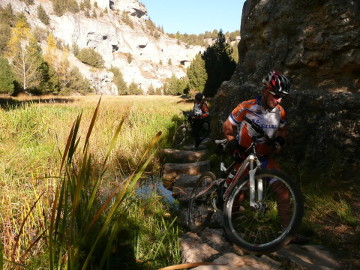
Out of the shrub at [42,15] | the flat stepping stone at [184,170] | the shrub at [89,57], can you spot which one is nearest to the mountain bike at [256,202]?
the flat stepping stone at [184,170]

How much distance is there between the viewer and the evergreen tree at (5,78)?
28875 mm

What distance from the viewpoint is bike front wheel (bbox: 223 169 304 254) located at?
2283mm

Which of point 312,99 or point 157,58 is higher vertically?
point 157,58

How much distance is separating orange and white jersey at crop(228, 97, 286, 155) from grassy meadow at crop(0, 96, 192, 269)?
128cm

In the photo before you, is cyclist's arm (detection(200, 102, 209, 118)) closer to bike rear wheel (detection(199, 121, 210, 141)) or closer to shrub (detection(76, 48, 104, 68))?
bike rear wheel (detection(199, 121, 210, 141))

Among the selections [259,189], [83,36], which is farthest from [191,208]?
[83,36]

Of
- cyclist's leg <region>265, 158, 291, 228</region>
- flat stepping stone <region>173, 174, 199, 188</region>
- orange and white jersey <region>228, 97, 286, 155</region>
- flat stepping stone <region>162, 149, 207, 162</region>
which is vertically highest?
orange and white jersey <region>228, 97, 286, 155</region>

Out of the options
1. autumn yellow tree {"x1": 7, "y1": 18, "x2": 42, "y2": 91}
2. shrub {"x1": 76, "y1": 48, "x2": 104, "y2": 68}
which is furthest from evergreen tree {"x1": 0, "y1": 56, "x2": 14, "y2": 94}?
shrub {"x1": 76, "y1": 48, "x2": 104, "y2": 68}

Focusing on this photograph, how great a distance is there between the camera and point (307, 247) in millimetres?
2850

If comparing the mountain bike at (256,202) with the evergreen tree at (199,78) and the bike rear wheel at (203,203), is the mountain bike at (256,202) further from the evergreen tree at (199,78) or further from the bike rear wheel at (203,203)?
the evergreen tree at (199,78)

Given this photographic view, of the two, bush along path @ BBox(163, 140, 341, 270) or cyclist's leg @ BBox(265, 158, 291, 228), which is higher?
cyclist's leg @ BBox(265, 158, 291, 228)

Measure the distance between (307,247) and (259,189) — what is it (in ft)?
3.16

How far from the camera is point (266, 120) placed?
9.93ft

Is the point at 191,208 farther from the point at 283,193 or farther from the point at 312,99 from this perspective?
the point at 312,99
